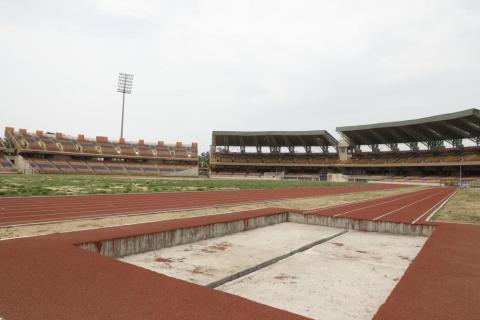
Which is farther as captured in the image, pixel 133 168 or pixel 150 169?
pixel 150 169

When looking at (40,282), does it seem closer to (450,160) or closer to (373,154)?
(450,160)

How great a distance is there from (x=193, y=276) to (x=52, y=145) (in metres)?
63.0

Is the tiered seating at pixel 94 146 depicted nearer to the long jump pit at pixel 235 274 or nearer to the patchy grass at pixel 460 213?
the patchy grass at pixel 460 213

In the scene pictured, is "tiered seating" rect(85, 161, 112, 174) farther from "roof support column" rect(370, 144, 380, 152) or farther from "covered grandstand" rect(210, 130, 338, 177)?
"roof support column" rect(370, 144, 380, 152)

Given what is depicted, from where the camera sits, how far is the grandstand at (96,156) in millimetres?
54125

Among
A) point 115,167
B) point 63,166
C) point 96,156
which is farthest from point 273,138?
point 63,166

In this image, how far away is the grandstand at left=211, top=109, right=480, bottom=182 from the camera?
47906mm

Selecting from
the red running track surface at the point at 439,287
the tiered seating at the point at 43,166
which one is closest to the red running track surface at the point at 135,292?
the red running track surface at the point at 439,287

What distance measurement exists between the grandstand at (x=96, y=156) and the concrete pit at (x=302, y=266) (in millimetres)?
52420

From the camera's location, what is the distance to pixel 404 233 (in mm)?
9297

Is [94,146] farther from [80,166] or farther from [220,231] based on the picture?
[220,231]

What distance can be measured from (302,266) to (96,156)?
2494 inches

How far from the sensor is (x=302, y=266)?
5.93 m

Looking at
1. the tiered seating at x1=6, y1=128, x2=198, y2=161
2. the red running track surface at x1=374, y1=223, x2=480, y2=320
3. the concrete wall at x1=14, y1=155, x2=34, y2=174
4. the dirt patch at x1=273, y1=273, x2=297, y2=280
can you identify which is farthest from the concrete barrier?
the tiered seating at x1=6, y1=128, x2=198, y2=161
